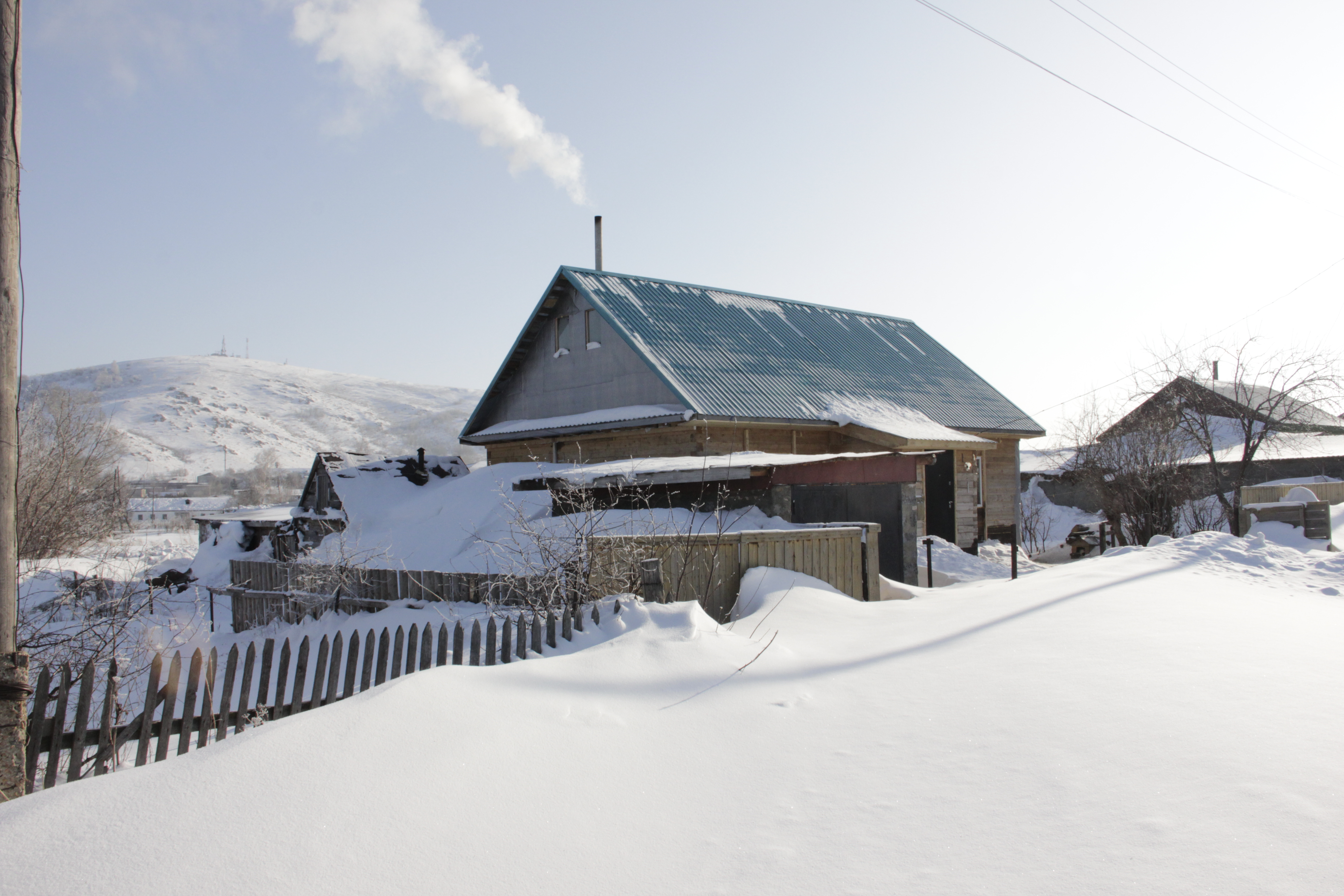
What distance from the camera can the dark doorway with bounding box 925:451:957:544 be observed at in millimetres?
18828

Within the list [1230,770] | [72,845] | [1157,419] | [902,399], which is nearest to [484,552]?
[72,845]

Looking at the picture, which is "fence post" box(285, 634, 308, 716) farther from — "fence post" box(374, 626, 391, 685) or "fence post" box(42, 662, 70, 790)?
"fence post" box(42, 662, 70, 790)

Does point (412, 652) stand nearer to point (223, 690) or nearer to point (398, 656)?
point (398, 656)

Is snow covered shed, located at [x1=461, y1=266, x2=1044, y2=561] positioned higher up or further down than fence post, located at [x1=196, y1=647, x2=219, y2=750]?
higher up

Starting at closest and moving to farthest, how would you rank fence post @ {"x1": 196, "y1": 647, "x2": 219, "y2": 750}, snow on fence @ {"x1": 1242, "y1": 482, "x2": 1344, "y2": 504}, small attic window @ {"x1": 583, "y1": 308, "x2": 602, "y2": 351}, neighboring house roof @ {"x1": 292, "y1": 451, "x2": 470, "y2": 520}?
fence post @ {"x1": 196, "y1": 647, "x2": 219, "y2": 750}
neighboring house roof @ {"x1": 292, "y1": 451, "x2": 470, "y2": 520}
snow on fence @ {"x1": 1242, "y1": 482, "x2": 1344, "y2": 504}
small attic window @ {"x1": 583, "y1": 308, "x2": 602, "y2": 351}

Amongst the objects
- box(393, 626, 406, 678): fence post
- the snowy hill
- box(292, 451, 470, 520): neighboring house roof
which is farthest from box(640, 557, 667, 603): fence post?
the snowy hill

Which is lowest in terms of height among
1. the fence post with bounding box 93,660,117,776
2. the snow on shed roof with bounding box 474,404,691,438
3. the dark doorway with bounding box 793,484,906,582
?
the fence post with bounding box 93,660,117,776

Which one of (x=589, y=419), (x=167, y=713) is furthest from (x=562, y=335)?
(x=167, y=713)

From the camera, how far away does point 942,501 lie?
19.0 meters

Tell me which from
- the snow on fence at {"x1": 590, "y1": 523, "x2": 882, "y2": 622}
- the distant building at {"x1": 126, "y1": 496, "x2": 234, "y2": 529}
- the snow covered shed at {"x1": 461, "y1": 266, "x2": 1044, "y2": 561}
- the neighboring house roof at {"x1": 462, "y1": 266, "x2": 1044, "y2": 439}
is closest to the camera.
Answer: the snow on fence at {"x1": 590, "y1": 523, "x2": 882, "y2": 622}

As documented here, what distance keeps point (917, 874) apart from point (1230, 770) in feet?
5.28

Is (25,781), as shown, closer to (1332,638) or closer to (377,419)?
(1332,638)

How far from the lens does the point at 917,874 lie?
285cm

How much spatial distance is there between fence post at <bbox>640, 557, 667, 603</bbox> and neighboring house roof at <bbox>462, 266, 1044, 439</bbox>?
30.6 ft
